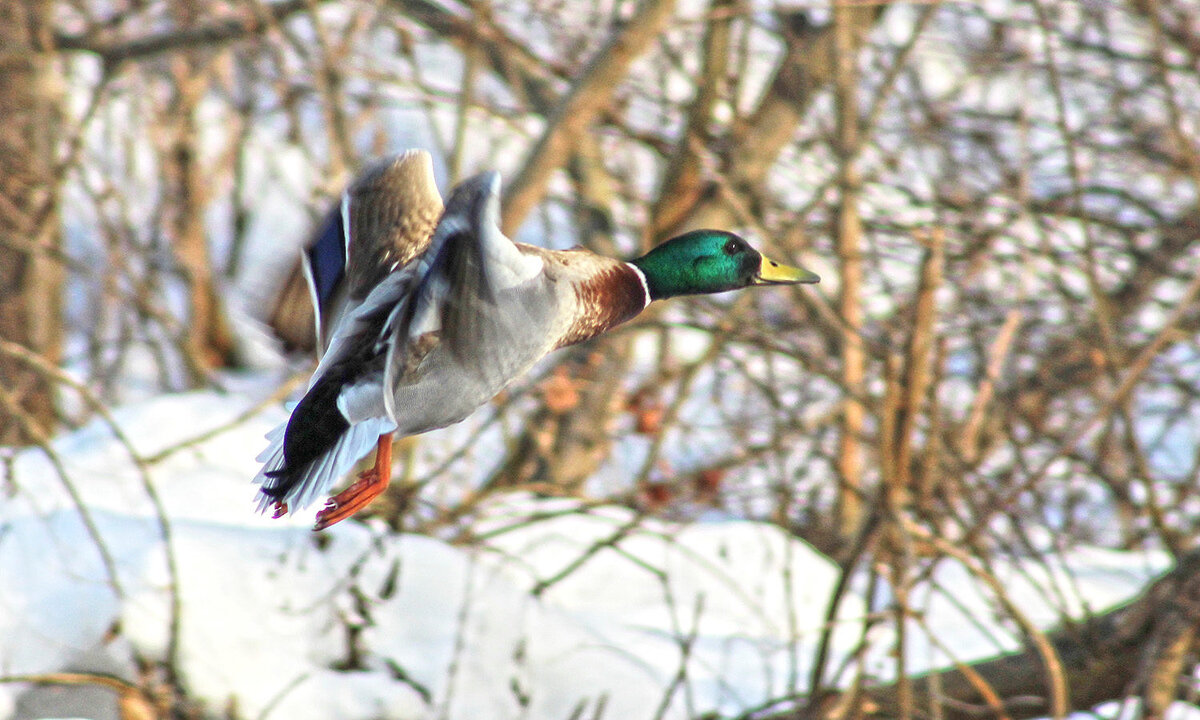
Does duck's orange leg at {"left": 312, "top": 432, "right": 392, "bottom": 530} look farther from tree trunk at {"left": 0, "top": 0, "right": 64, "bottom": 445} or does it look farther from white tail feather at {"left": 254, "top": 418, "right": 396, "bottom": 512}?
tree trunk at {"left": 0, "top": 0, "right": 64, "bottom": 445}

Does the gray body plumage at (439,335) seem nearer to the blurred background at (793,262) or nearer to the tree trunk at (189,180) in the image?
the blurred background at (793,262)

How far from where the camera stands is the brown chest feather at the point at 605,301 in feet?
5.28

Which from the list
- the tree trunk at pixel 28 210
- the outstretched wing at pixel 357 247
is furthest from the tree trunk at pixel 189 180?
the outstretched wing at pixel 357 247

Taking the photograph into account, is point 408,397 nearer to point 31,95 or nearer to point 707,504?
point 707,504

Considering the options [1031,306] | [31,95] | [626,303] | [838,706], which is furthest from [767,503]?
[626,303]

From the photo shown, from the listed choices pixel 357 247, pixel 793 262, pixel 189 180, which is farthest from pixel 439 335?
pixel 189 180

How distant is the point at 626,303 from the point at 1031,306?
3.90m

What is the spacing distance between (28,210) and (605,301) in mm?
4328

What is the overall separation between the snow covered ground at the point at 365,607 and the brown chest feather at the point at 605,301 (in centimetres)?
172

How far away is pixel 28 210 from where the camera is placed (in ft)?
17.2

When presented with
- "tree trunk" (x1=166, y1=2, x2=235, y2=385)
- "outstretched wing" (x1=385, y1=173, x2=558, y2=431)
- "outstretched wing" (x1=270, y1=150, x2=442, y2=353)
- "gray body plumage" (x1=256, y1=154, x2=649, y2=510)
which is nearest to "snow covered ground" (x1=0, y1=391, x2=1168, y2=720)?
"outstretched wing" (x1=270, y1=150, x2=442, y2=353)

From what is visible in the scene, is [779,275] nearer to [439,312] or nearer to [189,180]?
[439,312]

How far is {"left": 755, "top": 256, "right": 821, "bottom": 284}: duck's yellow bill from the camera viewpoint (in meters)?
1.64

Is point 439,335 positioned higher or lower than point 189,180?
lower
